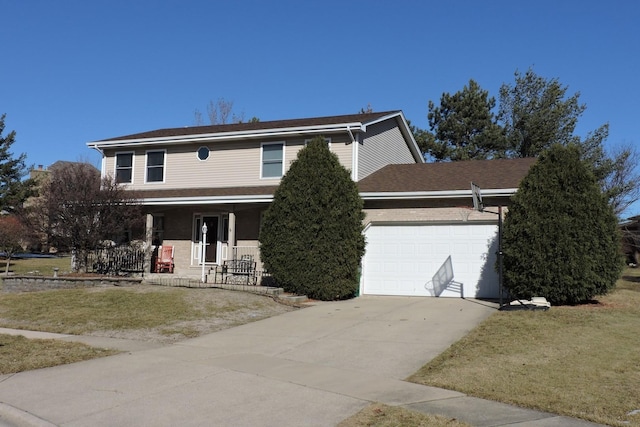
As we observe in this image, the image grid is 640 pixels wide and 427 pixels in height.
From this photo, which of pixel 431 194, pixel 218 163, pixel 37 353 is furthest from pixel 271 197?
pixel 37 353

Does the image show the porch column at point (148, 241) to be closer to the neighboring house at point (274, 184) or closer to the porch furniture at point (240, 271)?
the neighboring house at point (274, 184)

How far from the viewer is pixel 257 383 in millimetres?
6824

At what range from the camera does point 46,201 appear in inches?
680

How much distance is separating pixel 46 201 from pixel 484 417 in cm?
1599

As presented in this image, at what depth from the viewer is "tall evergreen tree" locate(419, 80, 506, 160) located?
115 ft

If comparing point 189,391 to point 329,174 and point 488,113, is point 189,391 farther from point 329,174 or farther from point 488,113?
point 488,113

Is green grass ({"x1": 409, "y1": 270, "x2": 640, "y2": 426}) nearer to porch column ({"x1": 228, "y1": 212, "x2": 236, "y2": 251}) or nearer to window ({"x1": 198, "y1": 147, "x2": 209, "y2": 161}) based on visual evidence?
porch column ({"x1": 228, "y1": 212, "x2": 236, "y2": 251})

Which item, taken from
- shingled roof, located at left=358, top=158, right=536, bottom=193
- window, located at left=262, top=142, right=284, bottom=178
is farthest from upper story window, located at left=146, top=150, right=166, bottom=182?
shingled roof, located at left=358, top=158, right=536, bottom=193

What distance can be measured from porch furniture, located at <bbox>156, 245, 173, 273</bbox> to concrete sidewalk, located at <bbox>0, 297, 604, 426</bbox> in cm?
940

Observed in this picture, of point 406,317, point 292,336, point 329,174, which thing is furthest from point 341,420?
point 329,174

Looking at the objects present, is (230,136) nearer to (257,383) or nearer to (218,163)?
(218,163)

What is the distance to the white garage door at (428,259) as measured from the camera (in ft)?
49.7

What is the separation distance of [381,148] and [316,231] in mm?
7042

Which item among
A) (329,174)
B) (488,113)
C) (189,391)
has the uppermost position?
(488,113)
